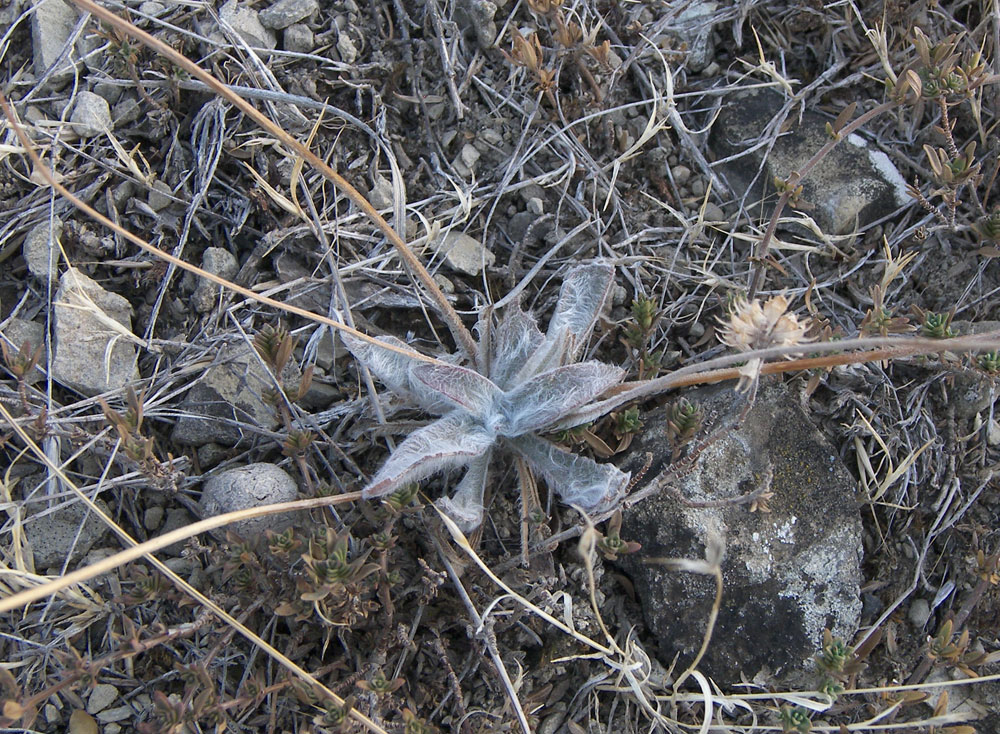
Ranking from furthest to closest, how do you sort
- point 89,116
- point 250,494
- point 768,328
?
point 89,116 → point 250,494 → point 768,328

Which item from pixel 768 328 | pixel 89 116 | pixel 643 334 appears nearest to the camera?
pixel 768 328

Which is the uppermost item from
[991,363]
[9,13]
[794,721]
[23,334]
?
[9,13]

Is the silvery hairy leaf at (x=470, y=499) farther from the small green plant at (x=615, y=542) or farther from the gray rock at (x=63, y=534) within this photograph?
the gray rock at (x=63, y=534)

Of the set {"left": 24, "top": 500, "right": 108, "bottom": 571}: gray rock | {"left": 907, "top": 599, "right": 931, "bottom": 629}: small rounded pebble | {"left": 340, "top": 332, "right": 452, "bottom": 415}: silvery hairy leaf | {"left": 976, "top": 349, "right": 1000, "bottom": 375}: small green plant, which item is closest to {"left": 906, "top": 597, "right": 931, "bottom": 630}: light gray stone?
{"left": 907, "top": 599, "right": 931, "bottom": 629}: small rounded pebble

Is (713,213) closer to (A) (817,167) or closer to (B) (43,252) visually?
(A) (817,167)

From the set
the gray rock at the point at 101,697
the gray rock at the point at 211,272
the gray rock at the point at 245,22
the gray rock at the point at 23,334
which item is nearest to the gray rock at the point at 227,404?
the gray rock at the point at 211,272

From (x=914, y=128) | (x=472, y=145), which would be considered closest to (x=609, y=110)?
(x=472, y=145)

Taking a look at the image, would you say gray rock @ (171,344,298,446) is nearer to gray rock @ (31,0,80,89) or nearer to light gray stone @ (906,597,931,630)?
gray rock @ (31,0,80,89)

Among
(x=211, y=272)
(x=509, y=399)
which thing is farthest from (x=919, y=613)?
(x=211, y=272)
